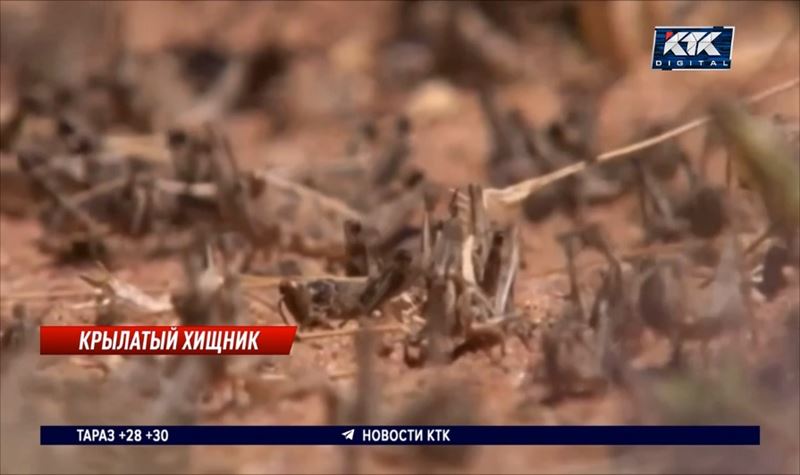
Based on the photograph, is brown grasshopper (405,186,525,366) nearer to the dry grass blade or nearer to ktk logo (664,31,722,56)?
the dry grass blade

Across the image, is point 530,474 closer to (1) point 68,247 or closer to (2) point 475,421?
(2) point 475,421

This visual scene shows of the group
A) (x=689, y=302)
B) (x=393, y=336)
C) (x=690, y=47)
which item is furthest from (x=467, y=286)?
(x=690, y=47)

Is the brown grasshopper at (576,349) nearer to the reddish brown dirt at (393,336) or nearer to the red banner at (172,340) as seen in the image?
the reddish brown dirt at (393,336)

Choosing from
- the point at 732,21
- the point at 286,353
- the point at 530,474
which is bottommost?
the point at 530,474

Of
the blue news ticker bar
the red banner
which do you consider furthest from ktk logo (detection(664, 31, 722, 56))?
the red banner

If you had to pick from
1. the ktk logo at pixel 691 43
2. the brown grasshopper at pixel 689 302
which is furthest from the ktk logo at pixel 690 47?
the brown grasshopper at pixel 689 302

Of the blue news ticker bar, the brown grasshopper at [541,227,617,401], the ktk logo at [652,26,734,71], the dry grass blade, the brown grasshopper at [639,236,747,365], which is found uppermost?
the ktk logo at [652,26,734,71]

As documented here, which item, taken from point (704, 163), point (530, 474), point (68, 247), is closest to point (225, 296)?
point (68, 247)
